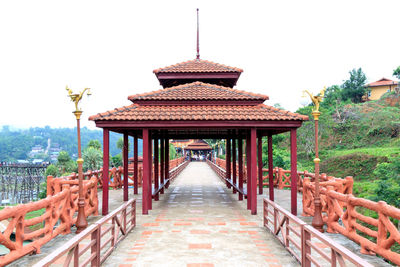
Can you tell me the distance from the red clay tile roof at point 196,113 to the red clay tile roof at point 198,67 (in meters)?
2.92

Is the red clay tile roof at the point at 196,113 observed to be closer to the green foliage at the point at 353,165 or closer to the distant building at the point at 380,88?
the green foliage at the point at 353,165

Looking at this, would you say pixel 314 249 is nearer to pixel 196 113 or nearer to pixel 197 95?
pixel 196 113

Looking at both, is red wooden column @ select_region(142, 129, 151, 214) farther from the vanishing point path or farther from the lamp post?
the lamp post

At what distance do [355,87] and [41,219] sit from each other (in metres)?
59.8

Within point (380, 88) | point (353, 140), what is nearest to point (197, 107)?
point (353, 140)

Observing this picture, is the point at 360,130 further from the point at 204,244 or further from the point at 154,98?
the point at 204,244

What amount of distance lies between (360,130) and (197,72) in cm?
3096

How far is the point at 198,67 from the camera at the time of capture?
13219 mm

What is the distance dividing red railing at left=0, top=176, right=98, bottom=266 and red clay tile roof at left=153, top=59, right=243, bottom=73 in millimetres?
6294

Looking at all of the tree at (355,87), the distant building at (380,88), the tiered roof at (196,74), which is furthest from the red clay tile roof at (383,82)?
the tiered roof at (196,74)

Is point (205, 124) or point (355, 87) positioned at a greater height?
point (355, 87)

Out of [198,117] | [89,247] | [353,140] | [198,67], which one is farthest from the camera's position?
[353,140]

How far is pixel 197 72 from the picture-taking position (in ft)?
41.7

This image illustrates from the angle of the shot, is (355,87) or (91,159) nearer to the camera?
(91,159)
